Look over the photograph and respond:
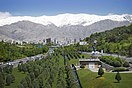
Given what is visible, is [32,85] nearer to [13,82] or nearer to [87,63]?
[13,82]

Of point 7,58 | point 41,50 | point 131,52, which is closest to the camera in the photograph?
point 131,52

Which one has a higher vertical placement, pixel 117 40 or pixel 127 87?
pixel 117 40

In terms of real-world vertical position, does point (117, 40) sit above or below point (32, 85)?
above

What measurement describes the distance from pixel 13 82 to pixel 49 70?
600 centimetres

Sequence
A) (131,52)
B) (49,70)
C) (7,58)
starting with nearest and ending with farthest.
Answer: (49,70), (131,52), (7,58)

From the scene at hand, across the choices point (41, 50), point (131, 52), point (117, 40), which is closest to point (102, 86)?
point (131, 52)

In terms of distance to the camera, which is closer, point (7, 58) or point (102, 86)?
point (102, 86)

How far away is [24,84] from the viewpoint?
28.9 m

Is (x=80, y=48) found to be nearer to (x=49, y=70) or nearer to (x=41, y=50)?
(x=41, y=50)

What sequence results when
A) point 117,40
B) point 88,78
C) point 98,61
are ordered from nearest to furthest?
point 88,78
point 98,61
point 117,40

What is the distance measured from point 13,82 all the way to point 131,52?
104ft

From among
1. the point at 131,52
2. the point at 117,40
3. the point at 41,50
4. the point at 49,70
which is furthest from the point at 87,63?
the point at 41,50

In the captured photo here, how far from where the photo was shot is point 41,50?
110m

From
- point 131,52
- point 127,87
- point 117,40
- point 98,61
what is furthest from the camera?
point 117,40
